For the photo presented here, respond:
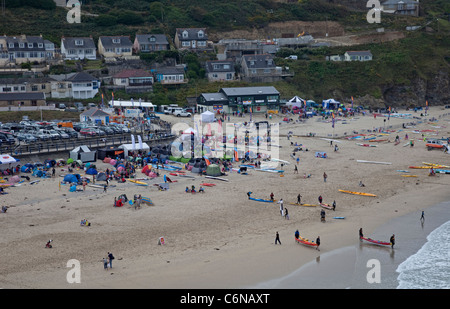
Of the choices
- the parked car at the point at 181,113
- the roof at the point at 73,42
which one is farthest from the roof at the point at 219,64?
the roof at the point at 73,42

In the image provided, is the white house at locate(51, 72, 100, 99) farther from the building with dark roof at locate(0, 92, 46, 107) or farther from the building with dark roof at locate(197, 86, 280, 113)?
the building with dark roof at locate(197, 86, 280, 113)

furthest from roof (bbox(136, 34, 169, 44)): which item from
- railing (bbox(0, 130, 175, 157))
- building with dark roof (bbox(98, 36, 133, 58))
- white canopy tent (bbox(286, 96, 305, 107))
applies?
railing (bbox(0, 130, 175, 157))

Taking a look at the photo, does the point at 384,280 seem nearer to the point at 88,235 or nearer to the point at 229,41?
the point at 88,235

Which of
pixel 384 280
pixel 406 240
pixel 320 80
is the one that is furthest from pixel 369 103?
pixel 384 280

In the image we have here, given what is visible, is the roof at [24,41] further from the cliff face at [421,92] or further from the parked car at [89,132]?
the cliff face at [421,92]

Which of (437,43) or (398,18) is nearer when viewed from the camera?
(437,43)
